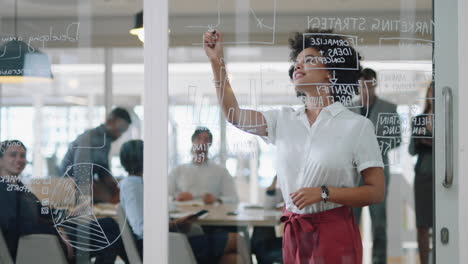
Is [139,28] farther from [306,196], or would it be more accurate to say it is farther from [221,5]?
[306,196]

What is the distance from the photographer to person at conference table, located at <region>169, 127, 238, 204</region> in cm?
237

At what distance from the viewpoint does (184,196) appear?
8.23 feet

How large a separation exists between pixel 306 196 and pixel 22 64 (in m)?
1.44

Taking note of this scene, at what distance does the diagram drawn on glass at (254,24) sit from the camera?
2312 mm

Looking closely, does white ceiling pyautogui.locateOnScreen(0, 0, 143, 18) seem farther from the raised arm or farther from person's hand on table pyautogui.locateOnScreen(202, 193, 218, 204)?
person's hand on table pyautogui.locateOnScreen(202, 193, 218, 204)

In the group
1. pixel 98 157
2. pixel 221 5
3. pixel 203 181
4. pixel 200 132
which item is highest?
pixel 221 5

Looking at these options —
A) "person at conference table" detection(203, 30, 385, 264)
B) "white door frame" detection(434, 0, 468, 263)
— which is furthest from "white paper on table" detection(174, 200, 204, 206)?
"white door frame" detection(434, 0, 468, 263)

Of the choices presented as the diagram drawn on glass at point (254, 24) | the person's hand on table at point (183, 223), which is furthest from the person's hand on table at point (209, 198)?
the diagram drawn on glass at point (254, 24)

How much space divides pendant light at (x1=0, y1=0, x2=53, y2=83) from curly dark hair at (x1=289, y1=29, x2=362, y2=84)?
1210mm

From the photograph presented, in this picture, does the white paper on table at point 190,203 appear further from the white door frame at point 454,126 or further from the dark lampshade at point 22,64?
the white door frame at point 454,126

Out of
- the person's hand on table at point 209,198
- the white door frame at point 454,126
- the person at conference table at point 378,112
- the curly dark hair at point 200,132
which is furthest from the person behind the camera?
the person's hand on table at point 209,198

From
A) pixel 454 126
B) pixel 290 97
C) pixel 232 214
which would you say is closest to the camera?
pixel 454 126

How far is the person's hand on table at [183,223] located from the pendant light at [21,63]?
91cm

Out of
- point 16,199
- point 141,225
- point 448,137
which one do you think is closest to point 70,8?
point 16,199
